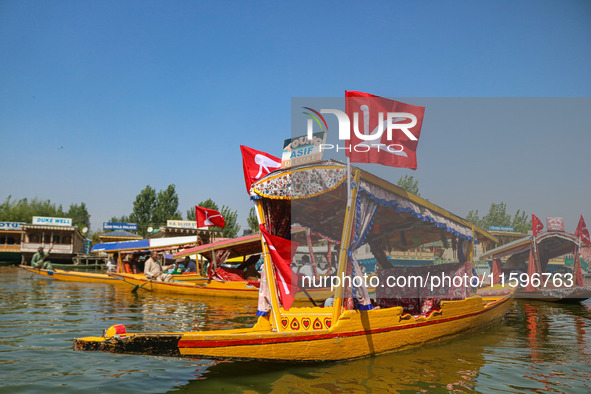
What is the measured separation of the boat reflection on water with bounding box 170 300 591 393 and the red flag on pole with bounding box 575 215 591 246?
354 inches

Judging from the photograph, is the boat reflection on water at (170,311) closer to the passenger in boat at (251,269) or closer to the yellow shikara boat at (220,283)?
the yellow shikara boat at (220,283)

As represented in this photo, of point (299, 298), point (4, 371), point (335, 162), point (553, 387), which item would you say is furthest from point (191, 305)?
point (553, 387)

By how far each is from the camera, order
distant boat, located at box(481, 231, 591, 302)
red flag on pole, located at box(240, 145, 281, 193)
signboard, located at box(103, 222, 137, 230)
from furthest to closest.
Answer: signboard, located at box(103, 222, 137, 230), distant boat, located at box(481, 231, 591, 302), red flag on pole, located at box(240, 145, 281, 193)

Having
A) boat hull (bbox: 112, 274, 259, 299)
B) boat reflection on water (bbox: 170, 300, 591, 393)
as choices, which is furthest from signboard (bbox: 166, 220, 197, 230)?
boat reflection on water (bbox: 170, 300, 591, 393)

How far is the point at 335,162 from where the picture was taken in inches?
268

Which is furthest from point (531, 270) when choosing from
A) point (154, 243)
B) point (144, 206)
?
point (144, 206)

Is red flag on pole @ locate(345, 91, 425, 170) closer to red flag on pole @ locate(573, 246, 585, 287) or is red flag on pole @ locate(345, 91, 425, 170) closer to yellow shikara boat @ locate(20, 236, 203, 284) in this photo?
red flag on pole @ locate(573, 246, 585, 287)

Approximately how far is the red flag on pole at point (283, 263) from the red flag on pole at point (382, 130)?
1.80m

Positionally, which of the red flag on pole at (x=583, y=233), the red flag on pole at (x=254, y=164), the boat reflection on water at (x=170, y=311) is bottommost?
the boat reflection on water at (x=170, y=311)

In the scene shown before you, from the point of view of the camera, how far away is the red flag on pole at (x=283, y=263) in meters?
6.48

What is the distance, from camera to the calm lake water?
17.4ft

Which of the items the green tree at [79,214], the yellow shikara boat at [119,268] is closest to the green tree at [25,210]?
the green tree at [79,214]

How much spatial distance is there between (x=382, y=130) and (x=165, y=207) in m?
58.5

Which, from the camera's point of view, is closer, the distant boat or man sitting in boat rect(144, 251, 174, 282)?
the distant boat
